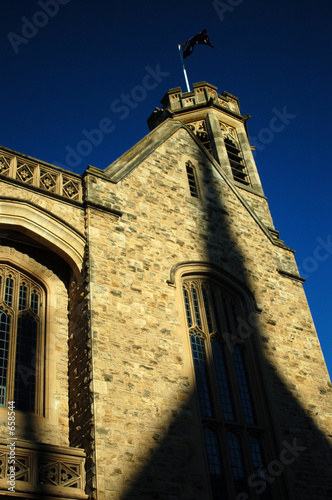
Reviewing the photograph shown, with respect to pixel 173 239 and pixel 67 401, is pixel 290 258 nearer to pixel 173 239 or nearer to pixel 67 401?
pixel 173 239

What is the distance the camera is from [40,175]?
1323 cm

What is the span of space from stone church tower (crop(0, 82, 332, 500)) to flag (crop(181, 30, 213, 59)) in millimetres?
9904

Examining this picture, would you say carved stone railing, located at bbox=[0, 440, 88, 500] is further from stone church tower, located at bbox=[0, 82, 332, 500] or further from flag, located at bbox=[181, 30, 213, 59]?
flag, located at bbox=[181, 30, 213, 59]

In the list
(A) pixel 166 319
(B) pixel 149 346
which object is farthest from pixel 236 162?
(B) pixel 149 346

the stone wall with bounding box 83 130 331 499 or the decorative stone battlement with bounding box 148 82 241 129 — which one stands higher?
the decorative stone battlement with bounding box 148 82 241 129

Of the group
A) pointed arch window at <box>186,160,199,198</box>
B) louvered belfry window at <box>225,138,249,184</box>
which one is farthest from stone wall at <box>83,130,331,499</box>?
louvered belfry window at <box>225,138,249,184</box>

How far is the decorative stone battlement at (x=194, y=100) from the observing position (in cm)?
2202

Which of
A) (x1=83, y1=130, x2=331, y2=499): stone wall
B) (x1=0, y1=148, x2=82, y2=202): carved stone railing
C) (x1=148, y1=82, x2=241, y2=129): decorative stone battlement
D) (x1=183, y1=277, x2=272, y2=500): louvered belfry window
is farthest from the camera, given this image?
(x1=148, y1=82, x2=241, y2=129): decorative stone battlement

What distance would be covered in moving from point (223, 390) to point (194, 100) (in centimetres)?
1309

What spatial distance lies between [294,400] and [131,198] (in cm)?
612

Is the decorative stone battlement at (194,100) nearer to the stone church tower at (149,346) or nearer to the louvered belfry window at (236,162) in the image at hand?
the louvered belfry window at (236,162)

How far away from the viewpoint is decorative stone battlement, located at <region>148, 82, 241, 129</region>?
22023 mm

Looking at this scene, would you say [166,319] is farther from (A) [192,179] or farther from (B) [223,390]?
(A) [192,179]

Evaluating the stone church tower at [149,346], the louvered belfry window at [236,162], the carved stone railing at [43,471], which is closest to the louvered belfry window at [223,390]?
the stone church tower at [149,346]
